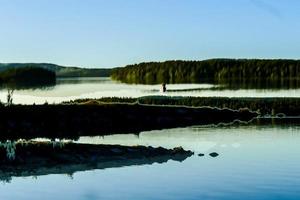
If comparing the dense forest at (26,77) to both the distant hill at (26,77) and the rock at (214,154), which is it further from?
the rock at (214,154)

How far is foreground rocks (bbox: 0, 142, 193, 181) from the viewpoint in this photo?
29.9m

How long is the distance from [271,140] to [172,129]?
10687 mm

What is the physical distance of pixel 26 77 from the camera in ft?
575

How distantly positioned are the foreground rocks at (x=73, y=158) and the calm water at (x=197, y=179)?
95cm

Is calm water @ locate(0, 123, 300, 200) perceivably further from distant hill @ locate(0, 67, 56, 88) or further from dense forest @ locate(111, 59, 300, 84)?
dense forest @ locate(111, 59, 300, 84)

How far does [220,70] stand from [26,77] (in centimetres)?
5095

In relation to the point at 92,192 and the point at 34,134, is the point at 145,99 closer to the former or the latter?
the point at 34,134

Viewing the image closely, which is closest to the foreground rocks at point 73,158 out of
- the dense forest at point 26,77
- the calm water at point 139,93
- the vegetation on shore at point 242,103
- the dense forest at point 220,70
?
the vegetation on shore at point 242,103

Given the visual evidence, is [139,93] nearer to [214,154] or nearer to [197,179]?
[214,154]

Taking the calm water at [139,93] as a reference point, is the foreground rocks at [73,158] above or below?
below

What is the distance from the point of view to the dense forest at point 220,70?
185625mm

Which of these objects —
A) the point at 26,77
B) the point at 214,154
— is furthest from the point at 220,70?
the point at 214,154

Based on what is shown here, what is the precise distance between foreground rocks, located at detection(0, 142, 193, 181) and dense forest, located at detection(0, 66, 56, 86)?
128 meters

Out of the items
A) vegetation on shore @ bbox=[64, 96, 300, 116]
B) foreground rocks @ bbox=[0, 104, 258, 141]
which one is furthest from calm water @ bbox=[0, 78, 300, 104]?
foreground rocks @ bbox=[0, 104, 258, 141]
